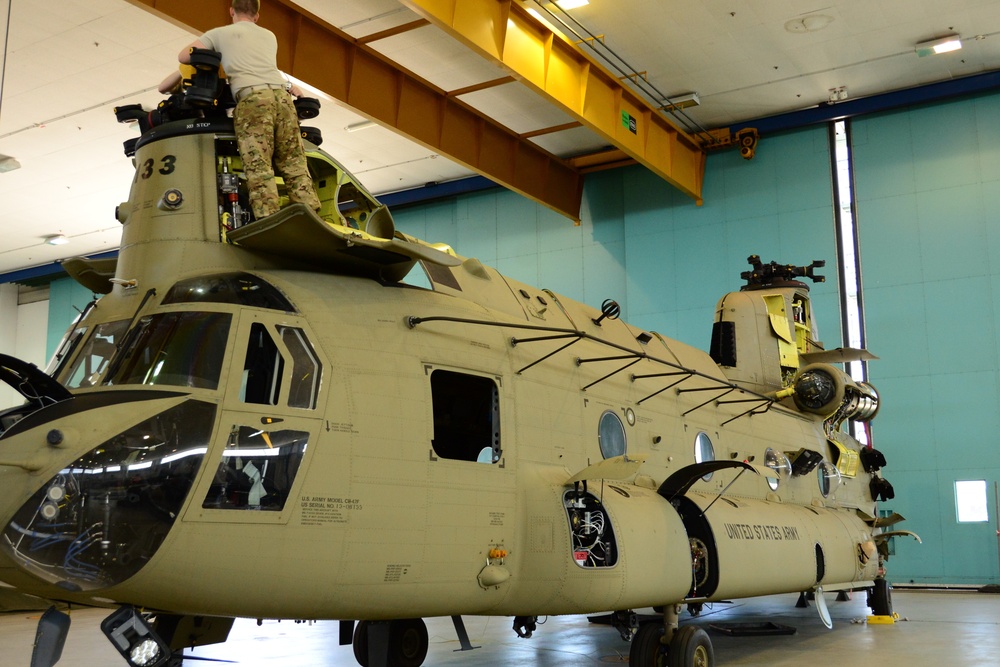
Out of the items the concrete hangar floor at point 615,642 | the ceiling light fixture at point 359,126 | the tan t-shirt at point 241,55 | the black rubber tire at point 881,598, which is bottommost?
the concrete hangar floor at point 615,642

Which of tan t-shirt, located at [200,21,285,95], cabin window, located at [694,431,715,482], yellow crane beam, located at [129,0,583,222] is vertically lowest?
cabin window, located at [694,431,715,482]

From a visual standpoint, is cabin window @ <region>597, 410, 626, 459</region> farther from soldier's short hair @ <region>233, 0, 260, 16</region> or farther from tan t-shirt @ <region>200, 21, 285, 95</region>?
soldier's short hair @ <region>233, 0, 260, 16</region>

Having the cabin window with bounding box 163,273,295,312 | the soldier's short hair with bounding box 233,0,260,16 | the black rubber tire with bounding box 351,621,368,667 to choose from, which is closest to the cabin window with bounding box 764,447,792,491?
the black rubber tire with bounding box 351,621,368,667

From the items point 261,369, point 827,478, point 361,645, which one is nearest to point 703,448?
point 827,478

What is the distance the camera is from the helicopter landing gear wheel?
8414mm

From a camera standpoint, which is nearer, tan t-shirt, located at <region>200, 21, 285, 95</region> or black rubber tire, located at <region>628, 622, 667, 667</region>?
tan t-shirt, located at <region>200, 21, 285, 95</region>

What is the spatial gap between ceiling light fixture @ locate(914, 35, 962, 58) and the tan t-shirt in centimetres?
1454

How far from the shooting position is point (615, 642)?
12.0 meters

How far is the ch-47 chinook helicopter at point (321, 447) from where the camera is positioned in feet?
16.9

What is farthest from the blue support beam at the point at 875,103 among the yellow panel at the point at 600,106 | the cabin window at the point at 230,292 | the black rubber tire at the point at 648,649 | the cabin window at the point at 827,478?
the cabin window at the point at 230,292

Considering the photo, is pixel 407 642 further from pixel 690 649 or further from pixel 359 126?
pixel 359 126

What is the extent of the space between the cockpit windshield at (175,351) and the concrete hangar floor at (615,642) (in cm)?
429

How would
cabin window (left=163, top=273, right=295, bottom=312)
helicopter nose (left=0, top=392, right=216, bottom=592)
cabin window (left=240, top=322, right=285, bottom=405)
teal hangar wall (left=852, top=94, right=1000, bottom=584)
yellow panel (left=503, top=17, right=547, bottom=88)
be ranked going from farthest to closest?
teal hangar wall (left=852, top=94, right=1000, bottom=584)
yellow panel (left=503, top=17, right=547, bottom=88)
cabin window (left=163, top=273, right=295, bottom=312)
cabin window (left=240, top=322, right=285, bottom=405)
helicopter nose (left=0, top=392, right=216, bottom=592)

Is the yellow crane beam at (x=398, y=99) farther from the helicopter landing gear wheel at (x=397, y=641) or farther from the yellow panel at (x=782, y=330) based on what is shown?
the helicopter landing gear wheel at (x=397, y=641)
